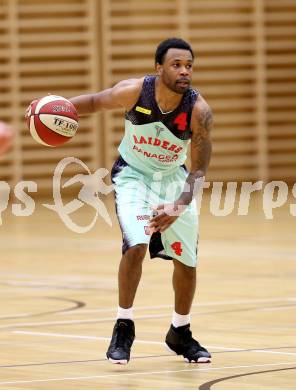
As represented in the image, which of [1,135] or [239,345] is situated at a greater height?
[1,135]

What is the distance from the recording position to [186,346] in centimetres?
669

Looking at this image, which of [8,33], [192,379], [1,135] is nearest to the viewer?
[1,135]

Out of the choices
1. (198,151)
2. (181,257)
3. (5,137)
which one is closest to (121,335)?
(181,257)

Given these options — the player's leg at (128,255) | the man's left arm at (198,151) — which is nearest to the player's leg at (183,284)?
the player's leg at (128,255)

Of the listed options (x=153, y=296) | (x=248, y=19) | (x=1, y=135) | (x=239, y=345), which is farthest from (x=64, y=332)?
(x=248, y=19)

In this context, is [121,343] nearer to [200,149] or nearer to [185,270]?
[185,270]

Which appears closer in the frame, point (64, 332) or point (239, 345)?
point (239, 345)

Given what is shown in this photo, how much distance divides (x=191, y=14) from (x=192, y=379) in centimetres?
1693

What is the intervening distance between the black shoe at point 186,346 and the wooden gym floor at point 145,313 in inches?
2.3

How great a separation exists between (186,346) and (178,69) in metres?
1.63

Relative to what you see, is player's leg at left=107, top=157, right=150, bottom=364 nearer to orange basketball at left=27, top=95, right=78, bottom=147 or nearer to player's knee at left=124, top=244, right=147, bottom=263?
player's knee at left=124, top=244, right=147, bottom=263

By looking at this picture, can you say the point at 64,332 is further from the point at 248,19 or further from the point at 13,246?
the point at 248,19

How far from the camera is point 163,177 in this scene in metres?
6.82

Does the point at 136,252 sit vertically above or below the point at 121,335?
above
